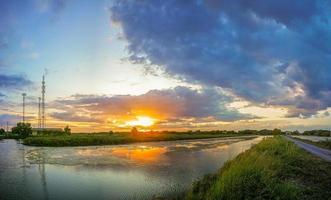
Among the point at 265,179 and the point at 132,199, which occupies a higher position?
the point at 265,179

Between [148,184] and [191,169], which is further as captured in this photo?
[191,169]

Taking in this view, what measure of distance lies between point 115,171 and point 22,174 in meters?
5.76

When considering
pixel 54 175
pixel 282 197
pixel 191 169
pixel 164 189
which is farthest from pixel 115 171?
pixel 282 197

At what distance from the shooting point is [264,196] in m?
11.3

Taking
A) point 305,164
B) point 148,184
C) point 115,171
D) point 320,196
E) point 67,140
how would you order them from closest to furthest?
1. point 320,196
2. point 148,184
3. point 305,164
4. point 115,171
5. point 67,140

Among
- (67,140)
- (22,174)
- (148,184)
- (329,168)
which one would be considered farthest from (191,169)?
(67,140)

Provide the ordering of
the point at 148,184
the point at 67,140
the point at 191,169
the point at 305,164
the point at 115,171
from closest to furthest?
1. the point at 148,184
2. the point at 305,164
3. the point at 115,171
4. the point at 191,169
5. the point at 67,140

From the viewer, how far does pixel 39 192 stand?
1548cm

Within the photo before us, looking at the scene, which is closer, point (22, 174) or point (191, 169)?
point (22, 174)

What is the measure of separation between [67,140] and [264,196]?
49.6 meters

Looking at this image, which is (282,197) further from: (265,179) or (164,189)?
(164,189)

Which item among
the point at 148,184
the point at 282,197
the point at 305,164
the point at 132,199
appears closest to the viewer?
the point at 282,197

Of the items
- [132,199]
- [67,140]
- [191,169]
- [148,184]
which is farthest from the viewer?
[67,140]

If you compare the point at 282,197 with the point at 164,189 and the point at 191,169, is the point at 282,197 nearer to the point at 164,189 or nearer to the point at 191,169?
the point at 164,189
